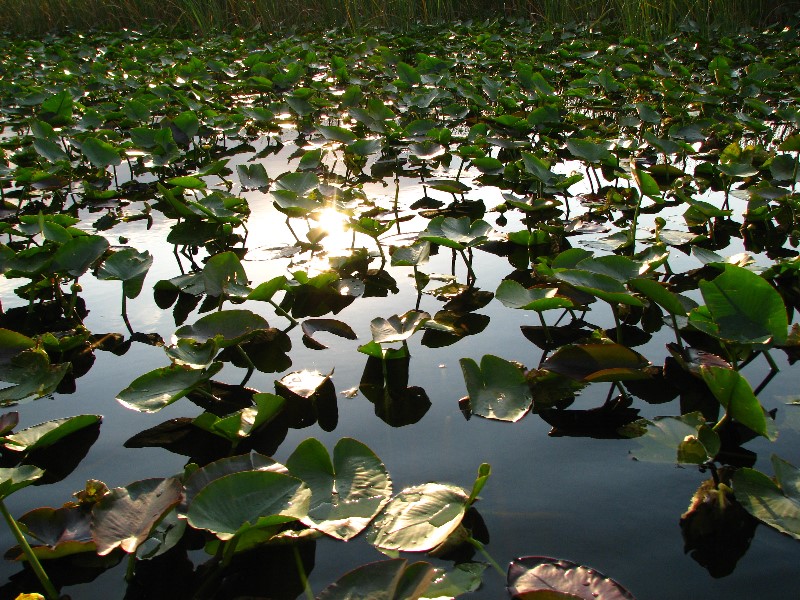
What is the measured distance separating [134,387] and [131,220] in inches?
46.0

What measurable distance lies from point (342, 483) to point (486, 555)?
0.20 meters

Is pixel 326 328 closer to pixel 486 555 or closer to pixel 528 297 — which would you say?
pixel 528 297

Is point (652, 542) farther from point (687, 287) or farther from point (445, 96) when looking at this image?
point (445, 96)

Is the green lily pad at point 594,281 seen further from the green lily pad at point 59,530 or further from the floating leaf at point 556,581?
the green lily pad at point 59,530

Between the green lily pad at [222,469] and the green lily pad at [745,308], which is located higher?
the green lily pad at [745,308]

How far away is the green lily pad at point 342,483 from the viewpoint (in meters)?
0.84

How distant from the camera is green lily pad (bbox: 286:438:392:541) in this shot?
838 mm

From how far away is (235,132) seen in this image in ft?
10.1

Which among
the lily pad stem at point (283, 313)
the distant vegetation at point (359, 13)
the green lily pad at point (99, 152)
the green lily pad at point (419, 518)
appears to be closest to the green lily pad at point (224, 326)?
the lily pad stem at point (283, 313)

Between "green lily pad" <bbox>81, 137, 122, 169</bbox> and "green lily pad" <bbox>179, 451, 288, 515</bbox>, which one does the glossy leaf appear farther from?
"green lily pad" <bbox>81, 137, 122, 169</bbox>

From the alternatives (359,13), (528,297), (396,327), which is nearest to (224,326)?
(396,327)

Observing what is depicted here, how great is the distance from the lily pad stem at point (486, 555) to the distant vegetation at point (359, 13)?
4.87 meters

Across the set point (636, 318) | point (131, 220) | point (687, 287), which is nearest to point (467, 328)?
point (636, 318)

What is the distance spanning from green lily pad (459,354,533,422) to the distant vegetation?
4505 mm
